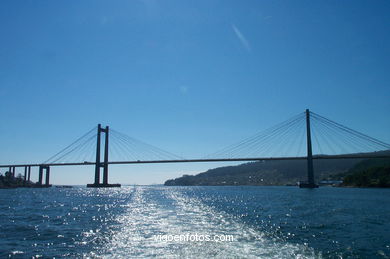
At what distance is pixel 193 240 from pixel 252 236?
2653mm

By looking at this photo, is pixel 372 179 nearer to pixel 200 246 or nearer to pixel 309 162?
pixel 309 162

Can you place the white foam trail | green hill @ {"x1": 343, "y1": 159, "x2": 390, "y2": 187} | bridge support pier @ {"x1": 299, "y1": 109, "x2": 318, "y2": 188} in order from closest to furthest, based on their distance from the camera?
the white foam trail < bridge support pier @ {"x1": 299, "y1": 109, "x2": 318, "y2": 188} < green hill @ {"x1": 343, "y1": 159, "x2": 390, "y2": 187}

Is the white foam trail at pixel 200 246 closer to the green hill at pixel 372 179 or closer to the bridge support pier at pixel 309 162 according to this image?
the bridge support pier at pixel 309 162

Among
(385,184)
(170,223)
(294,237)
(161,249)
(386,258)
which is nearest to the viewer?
(386,258)

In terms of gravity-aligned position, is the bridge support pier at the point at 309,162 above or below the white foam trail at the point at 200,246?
above

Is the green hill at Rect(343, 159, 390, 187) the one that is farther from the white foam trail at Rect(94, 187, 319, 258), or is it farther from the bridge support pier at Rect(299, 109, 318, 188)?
the white foam trail at Rect(94, 187, 319, 258)

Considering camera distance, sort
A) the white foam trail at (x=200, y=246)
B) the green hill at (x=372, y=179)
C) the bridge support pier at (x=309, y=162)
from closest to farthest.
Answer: the white foam trail at (x=200, y=246)
the bridge support pier at (x=309, y=162)
the green hill at (x=372, y=179)

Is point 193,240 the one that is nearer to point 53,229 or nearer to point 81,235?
point 81,235

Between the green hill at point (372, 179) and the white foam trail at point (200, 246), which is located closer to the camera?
the white foam trail at point (200, 246)

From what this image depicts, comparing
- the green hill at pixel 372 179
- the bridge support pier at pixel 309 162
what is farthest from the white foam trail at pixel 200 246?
the green hill at pixel 372 179

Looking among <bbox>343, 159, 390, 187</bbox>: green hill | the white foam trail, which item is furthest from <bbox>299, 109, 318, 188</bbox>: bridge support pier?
the white foam trail

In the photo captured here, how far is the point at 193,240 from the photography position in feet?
39.0

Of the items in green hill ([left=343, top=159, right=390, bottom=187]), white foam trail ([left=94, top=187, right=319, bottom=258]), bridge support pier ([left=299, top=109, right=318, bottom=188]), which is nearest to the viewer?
white foam trail ([left=94, top=187, right=319, bottom=258])

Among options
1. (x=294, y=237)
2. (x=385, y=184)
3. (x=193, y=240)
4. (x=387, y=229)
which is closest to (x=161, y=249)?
(x=193, y=240)
